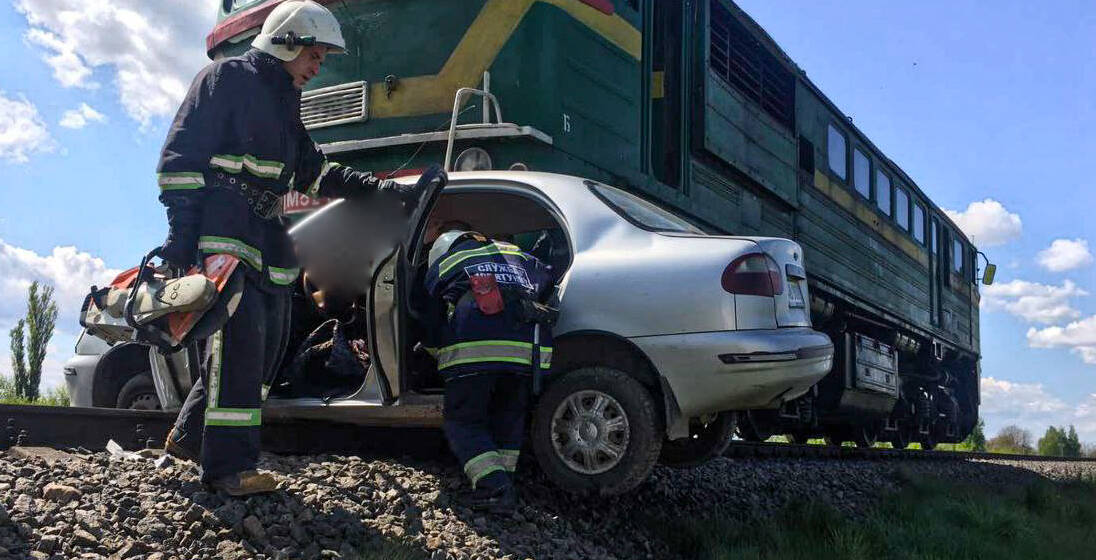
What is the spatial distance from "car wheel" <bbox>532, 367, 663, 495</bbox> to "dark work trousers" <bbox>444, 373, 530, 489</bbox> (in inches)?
5.2

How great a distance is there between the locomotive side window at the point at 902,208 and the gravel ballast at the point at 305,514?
9.29m

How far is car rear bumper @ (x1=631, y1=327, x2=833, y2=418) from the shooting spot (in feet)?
12.5

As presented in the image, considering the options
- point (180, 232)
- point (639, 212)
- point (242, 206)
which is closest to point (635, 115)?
point (639, 212)

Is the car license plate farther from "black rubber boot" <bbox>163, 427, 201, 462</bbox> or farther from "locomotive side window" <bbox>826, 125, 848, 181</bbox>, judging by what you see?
"locomotive side window" <bbox>826, 125, 848, 181</bbox>

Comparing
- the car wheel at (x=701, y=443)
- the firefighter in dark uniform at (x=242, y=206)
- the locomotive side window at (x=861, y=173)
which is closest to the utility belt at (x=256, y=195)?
the firefighter in dark uniform at (x=242, y=206)

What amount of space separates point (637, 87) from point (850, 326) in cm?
457

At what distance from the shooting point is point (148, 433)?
456 centimetres

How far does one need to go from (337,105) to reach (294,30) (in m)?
2.51

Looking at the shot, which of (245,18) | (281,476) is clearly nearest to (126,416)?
(281,476)

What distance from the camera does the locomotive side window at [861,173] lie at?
11180mm

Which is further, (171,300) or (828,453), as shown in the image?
(828,453)

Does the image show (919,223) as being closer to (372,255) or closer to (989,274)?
(989,274)

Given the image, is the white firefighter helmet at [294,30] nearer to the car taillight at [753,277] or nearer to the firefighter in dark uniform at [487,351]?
the firefighter in dark uniform at [487,351]

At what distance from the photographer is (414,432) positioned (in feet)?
15.8
